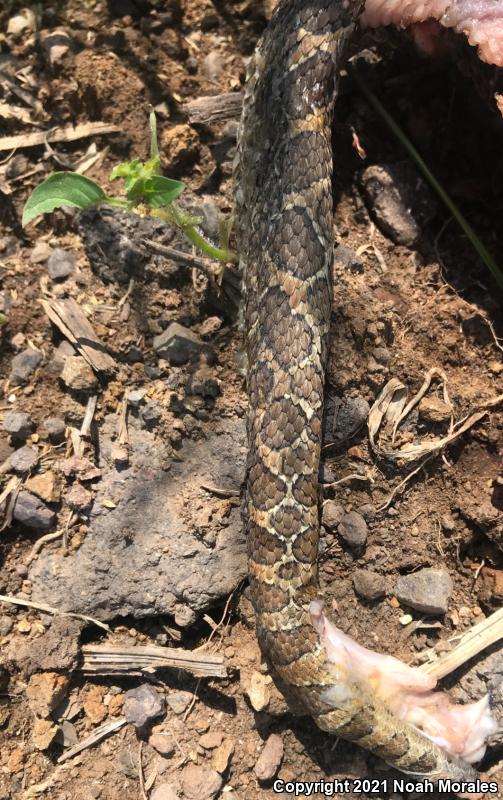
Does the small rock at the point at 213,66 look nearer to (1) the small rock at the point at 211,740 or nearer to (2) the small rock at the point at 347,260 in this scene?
(2) the small rock at the point at 347,260

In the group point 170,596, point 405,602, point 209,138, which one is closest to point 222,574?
point 170,596

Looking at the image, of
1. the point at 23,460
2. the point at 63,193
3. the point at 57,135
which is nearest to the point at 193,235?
the point at 63,193

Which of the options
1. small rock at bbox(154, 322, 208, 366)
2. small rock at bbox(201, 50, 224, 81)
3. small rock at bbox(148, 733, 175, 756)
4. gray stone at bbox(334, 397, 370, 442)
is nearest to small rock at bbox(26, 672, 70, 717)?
small rock at bbox(148, 733, 175, 756)

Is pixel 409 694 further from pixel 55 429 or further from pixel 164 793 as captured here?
pixel 55 429

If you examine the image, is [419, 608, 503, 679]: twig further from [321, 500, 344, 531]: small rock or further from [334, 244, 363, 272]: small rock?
[334, 244, 363, 272]: small rock

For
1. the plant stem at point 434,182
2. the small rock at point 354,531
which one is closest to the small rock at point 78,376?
the small rock at point 354,531

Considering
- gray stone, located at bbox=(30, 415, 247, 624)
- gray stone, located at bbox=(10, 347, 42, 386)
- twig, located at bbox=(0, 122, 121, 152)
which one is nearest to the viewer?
gray stone, located at bbox=(30, 415, 247, 624)
